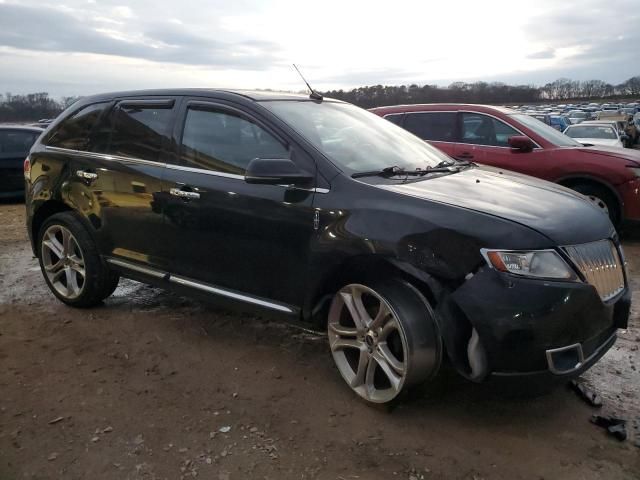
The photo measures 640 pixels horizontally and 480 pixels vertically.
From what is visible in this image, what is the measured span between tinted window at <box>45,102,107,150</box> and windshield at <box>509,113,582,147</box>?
5366mm

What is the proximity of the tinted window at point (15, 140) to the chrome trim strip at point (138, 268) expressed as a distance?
24.3ft

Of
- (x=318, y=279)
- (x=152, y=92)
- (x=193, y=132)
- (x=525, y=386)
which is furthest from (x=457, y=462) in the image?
(x=152, y=92)

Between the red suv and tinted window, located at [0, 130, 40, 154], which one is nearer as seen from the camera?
the red suv

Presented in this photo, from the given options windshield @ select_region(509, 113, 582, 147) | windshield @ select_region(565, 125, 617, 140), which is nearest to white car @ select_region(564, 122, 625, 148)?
windshield @ select_region(565, 125, 617, 140)

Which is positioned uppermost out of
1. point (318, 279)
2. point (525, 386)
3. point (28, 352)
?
point (318, 279)

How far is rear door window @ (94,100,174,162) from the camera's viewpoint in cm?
400

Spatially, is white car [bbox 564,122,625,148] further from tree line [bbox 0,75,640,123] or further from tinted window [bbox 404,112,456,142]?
tinted window [bbox 404,112,456,142]

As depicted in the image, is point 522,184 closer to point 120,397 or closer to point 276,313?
point 276,313

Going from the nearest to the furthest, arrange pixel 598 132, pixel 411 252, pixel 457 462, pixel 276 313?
pixel 457 462
pixel 411 252
pixel 276 313
pixel 598 132

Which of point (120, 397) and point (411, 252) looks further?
point (120, 397)

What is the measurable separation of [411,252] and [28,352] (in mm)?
2822

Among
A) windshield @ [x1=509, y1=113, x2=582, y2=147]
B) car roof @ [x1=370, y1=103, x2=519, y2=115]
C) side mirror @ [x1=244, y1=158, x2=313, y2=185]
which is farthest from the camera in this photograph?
car roof @ [x1=370, y1=103, x2=519, y2=115]

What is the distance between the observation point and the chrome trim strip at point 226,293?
3.43 metres

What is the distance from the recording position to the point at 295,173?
314cm
